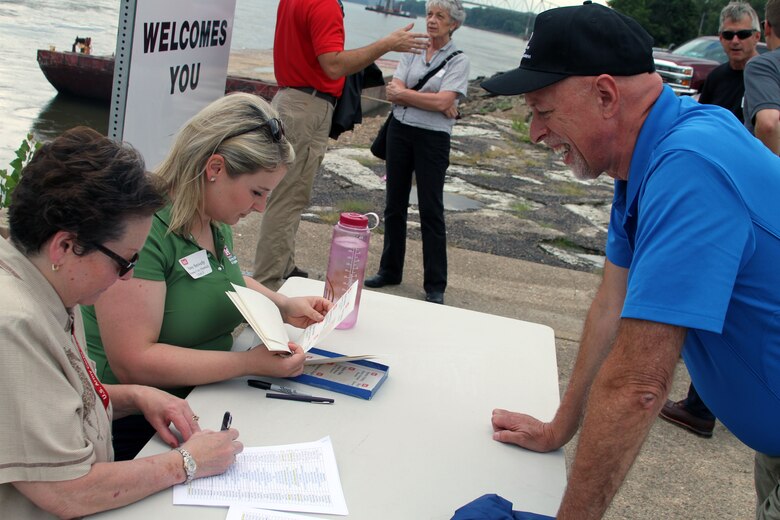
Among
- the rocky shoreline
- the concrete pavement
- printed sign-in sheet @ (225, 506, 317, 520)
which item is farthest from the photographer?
the rocky shoreline

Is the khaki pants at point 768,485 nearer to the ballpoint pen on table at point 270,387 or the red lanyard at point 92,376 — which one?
the ballpoint pen on table at point 270,387

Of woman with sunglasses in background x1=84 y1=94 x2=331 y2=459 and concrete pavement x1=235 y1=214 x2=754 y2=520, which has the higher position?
woman with sunglasses in background x1=84 y1=94 x2=331 y2=459

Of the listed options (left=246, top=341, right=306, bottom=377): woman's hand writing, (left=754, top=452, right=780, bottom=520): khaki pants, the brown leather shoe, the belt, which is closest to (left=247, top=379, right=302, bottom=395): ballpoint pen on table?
(left=246, top=341, right=306, bottom=377): woman's hand writing

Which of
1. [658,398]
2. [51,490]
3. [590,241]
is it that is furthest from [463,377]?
[590,241]

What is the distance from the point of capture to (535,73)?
1.61 m

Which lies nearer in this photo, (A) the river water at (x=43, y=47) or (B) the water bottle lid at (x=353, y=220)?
(B) the water bottle lid at (x=353, y=220)

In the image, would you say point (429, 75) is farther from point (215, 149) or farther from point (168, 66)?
point (215, 149)

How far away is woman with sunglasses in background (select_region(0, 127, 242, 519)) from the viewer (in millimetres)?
1313

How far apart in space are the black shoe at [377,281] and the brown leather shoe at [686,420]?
2.14m

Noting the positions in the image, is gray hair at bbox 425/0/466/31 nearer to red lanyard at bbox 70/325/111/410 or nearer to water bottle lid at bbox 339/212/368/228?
water bottle lid at bbox 339/212/368/228

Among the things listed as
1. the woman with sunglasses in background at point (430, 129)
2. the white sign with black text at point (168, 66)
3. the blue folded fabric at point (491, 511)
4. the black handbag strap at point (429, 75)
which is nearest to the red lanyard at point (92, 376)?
the blue folded fabric at point (491, 511)

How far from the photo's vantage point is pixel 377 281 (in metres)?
5.29

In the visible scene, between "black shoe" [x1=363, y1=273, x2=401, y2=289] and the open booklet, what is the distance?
2979mm

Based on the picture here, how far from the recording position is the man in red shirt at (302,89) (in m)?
4.45
